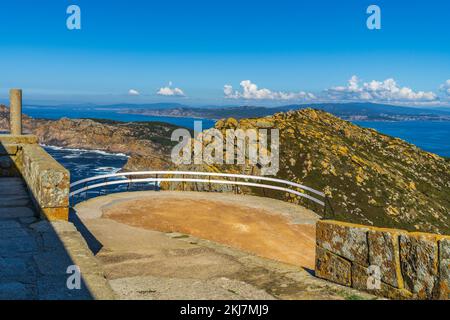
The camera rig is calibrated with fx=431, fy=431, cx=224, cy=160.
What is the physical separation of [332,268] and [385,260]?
106 centimetres

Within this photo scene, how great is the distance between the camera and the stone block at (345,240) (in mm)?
6527

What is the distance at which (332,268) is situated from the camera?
7.04m

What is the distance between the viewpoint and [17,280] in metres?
5.67

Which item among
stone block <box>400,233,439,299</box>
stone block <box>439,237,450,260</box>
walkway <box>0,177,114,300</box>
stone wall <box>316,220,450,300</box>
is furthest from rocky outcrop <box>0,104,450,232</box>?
stone block <box>439,237,450,260</box>

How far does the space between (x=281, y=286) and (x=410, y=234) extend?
2.10m

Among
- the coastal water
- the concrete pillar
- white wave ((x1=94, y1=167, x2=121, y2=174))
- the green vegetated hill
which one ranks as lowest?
white wave ((x1=94, y1=167, x2=121, y2=174))

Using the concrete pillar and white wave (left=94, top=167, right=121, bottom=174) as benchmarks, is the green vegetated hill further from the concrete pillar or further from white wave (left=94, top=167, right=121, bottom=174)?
white wave (left=94, top=167, right=121, bottom=174)

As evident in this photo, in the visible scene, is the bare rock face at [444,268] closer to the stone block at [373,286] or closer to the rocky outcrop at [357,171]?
the stone block at [373,286]

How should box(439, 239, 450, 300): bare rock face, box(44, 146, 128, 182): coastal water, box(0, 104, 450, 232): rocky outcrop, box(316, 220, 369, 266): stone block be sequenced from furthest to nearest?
box(44, 146, 128, 182): coastal water, box(0, 104, 450, 232): rocky outcrop, box(316, 220, 369, 266): stone block, box(439, 239, 450, 300): bare rock face

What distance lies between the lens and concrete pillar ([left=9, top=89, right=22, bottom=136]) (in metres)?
16.5

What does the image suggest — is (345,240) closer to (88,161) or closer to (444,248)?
(444,248)

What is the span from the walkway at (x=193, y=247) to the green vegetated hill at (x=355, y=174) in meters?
11.7

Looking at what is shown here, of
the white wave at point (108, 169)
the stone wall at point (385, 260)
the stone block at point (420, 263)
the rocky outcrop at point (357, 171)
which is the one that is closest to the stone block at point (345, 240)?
the stone wall at point (385, 260)

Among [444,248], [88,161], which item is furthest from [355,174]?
[88,161]
